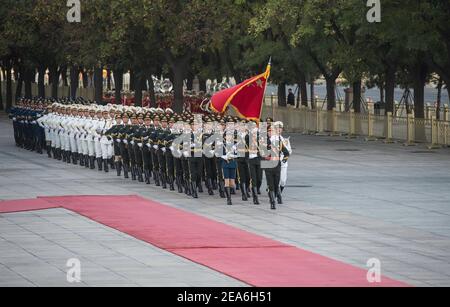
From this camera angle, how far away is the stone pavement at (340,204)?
20.6 meters

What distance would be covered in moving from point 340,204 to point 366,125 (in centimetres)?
2426

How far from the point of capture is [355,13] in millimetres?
47094

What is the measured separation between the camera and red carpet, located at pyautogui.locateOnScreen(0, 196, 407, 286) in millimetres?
18516

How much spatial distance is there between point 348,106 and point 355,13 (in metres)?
17.5

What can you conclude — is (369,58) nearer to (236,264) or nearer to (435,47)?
(435,47)

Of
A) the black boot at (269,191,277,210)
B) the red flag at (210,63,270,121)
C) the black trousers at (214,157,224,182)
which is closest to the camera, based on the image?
the black boot at (269,191,277,210)

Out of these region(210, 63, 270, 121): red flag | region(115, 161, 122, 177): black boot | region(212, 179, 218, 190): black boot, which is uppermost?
region(210, 63, 270, 121): red flag

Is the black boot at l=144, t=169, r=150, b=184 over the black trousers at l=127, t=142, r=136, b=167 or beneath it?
beneath

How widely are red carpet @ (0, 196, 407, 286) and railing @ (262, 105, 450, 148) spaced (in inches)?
732

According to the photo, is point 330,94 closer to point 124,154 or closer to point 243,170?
point 124,154

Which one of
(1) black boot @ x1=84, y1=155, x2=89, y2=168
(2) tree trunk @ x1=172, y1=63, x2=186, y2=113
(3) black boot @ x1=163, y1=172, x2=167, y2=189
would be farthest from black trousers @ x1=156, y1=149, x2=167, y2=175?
(2) tree trunk @ x1=172, y1=63, x2=186, y2=113

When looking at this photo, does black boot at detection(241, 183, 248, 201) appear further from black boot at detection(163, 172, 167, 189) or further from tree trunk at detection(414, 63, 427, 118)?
tree trunk at detection(414, 63, 427, 118)

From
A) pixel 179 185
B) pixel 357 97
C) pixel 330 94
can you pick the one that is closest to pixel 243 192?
pixel 179 185

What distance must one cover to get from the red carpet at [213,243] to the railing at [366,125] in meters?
18.6
